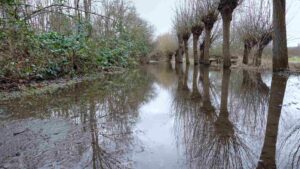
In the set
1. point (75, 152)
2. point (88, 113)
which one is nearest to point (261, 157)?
point (75, 152)

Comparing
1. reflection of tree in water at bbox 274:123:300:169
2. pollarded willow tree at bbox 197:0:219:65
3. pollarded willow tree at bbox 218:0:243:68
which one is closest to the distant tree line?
reflection of tree in water at bbox 274:123:300:169

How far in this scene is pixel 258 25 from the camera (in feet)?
54.2

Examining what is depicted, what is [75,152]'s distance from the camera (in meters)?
2.31

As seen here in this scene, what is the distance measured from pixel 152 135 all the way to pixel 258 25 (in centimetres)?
1601

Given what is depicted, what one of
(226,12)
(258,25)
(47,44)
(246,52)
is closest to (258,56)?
(258,25)

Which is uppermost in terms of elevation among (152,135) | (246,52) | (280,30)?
(280,30)

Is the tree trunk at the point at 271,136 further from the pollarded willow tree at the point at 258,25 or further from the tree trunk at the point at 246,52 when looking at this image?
the tree trunk at the point at 246,52

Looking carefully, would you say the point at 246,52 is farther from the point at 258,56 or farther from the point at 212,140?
the point at 212,140

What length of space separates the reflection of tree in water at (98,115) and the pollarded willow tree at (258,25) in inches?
523

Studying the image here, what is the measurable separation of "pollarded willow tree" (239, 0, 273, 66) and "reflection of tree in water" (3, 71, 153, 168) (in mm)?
13277

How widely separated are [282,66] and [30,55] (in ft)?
29.3

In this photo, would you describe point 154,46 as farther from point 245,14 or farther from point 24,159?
point 24,159

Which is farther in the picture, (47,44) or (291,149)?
(47,44)

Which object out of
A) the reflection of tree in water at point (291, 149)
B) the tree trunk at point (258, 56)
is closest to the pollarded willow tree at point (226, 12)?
the tree trunk at point (258, 56)
